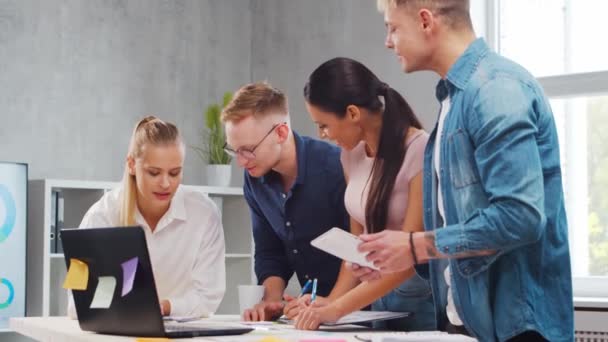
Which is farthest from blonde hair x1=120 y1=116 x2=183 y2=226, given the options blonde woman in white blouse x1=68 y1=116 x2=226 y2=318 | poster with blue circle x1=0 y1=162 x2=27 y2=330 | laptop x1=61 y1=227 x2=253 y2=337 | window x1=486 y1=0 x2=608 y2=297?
window x1=486 y1=0 x2=608 y2=297

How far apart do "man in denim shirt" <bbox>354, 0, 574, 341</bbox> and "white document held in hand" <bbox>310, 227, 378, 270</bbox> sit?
0.13 metres

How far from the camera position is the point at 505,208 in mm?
1525

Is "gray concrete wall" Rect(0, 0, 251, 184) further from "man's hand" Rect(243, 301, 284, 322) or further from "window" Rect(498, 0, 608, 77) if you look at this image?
"man's hand" Rect(243, 301, 284, 322)

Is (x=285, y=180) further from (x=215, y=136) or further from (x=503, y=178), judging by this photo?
(x=215, y=136)

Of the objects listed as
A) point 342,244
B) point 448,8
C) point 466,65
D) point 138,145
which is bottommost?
point 342,244

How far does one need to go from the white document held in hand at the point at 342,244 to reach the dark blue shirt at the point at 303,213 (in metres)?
0.76

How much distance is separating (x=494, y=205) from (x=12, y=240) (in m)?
3.12

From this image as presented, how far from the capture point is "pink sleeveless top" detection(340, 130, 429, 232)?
7.47ft

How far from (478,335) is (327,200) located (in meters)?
1.09

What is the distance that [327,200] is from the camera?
8.84 ft

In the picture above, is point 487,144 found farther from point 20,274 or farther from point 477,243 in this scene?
point 20,274

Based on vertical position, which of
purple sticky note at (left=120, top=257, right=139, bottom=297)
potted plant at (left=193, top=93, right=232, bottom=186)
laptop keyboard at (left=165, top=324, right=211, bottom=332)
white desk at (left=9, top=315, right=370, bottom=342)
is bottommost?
white desk at (left=9, top=315, right=370, bottom=342)

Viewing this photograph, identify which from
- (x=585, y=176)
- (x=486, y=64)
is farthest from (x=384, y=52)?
(x=486, y=64)

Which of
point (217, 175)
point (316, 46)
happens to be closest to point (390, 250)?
point (217, 175)
